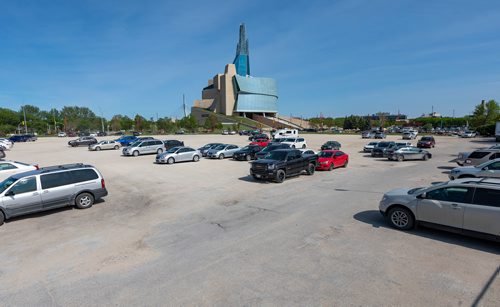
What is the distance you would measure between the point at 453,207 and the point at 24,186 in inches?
524

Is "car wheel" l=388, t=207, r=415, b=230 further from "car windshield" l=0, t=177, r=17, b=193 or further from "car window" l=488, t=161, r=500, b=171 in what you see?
"car windshield" l=0, t=177, r=17, b=193

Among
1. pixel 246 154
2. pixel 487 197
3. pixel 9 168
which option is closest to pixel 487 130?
pixel 246 154

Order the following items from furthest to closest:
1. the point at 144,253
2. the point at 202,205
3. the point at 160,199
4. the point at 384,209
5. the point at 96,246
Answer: the point at 160,199 < the point at 202,205 < the point at 384,209 < the point at 96,246 < the point at 144,253

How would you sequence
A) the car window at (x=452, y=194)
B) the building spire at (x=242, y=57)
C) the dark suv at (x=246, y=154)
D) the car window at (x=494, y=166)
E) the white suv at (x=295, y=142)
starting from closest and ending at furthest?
1. the car window at (x=452, y=194)
2. the car window at (x=494, y=166)
3. the dark suv at (x=246, y=154)
4. the white suv at (x=295, y=142)
5. the building spire at (x=242, y=57)

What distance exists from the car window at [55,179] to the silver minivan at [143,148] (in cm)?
2058

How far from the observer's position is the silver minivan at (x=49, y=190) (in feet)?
30.7

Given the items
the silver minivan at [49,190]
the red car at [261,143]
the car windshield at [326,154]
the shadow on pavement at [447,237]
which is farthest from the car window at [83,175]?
the red car at [261,143]

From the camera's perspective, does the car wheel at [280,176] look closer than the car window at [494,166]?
No

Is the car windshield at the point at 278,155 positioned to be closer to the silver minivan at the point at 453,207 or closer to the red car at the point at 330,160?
the red car at the point at 330,160

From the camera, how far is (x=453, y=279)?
5.27 meters

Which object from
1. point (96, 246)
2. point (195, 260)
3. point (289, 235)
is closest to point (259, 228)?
point (289, 235)

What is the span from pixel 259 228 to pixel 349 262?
2990 millimetres

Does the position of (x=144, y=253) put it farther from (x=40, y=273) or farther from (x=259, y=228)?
(x=259, y=228)

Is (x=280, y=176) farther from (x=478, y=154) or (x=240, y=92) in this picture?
(x=240, y=92)
